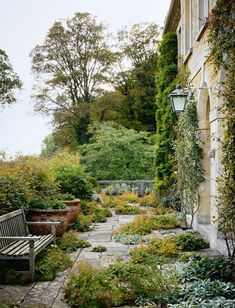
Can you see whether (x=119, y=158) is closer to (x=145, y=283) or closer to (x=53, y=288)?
(x=53, y=288)

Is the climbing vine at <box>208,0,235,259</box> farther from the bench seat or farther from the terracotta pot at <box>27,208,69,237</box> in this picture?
the terracotta pot at <box>27,208,69,237</box>

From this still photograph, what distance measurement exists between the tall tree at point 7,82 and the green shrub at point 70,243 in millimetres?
19694

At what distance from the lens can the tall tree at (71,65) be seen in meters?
25.9

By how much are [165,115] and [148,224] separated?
5.55 meters

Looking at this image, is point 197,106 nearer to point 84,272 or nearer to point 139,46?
point 84,272

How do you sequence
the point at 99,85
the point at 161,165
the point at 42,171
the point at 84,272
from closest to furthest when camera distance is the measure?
1. the point at 84,272
2. the point at 42,171
3. the point at 161,165
4. the point at 99,85

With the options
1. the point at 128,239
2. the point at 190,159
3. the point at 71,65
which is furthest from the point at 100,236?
the point at 71,65

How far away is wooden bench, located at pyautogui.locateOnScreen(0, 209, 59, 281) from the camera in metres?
5.47

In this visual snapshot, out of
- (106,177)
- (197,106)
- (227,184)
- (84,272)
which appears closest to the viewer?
(84,272)

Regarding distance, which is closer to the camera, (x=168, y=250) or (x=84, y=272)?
(x=84, y=272)

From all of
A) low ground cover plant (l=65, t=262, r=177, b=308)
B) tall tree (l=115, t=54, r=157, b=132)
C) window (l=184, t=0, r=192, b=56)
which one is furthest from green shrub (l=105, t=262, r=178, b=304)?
tall tree (l=115, t=54, r=157, b=132)

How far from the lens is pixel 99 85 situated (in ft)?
87.1

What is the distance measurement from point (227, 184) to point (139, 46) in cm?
2307

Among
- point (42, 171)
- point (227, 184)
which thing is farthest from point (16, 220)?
point (227, 184)
